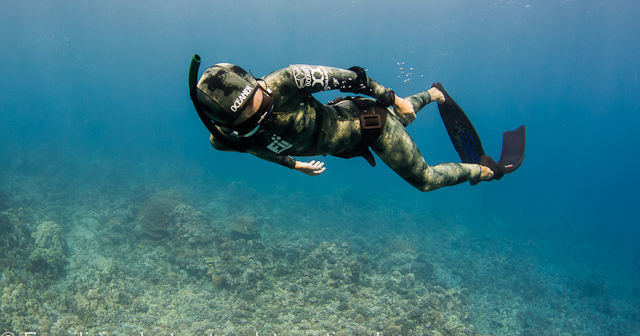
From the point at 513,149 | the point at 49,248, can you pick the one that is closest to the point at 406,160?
the point at 513,149

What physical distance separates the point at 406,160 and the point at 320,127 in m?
1.02

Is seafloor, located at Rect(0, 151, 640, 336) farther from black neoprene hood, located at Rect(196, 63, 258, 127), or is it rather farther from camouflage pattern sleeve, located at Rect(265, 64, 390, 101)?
black neoprene hood, located at Rect(196, 63, 258, 127)

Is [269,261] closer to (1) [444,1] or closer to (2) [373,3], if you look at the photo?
(2) [373,3]

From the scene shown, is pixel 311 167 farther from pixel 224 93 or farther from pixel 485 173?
pixel 485 173

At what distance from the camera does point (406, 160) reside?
9.10ft

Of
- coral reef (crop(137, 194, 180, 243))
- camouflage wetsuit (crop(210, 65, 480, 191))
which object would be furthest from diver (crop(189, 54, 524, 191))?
coral reef (crop(137, 194, 180, 243))

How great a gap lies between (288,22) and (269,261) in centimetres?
4545

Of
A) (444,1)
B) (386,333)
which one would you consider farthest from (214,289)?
(444,1)

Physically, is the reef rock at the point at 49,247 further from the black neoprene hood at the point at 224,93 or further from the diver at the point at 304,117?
the black neoprene hood at the point at 224,93

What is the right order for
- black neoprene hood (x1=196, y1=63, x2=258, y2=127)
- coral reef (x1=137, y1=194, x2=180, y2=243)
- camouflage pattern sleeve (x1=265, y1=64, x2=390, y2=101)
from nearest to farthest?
black neoprene hood (x1=196, y1=63, x2=258, y2=127) → camouflage pattern sleeve (x1=265, y1=64, x2=390, y2=101) → coral reef (x1=137, y1=194, x2=180, y2=243)

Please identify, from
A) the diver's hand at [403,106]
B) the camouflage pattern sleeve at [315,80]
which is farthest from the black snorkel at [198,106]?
the diver's hand at [403,106]

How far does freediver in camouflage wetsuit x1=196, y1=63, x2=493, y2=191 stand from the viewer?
1654mm

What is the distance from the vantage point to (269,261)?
9.59 meters

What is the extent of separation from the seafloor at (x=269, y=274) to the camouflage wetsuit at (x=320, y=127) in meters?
5.77
